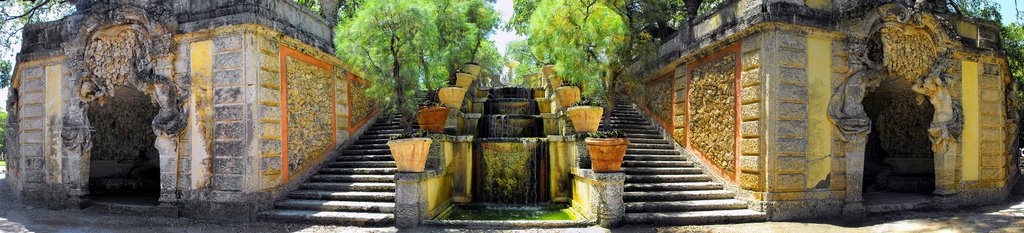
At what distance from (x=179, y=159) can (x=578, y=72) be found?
715 cm

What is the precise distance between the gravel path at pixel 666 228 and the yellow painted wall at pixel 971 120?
1196 mm

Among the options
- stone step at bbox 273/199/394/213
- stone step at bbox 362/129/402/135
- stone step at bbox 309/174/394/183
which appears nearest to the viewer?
stone step at bbox 273/199/394/213

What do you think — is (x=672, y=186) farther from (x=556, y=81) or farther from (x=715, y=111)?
(x=556, y=81)

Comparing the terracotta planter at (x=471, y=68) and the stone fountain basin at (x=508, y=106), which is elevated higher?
the terracotta planter at (x=471, y=68)

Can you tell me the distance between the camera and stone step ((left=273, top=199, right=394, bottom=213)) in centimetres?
888

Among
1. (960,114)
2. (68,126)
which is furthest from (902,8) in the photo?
(68,126)

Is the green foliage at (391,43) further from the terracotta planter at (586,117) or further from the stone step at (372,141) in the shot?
the terracotta planter at (586,117)

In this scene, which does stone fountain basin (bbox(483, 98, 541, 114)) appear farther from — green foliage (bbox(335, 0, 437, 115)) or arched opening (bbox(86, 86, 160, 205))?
arched opening (bbox(86, 86, 160, 205))

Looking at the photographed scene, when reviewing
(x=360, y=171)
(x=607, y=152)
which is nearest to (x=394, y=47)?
(x=360, y=171)

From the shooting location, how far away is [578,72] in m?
10.4

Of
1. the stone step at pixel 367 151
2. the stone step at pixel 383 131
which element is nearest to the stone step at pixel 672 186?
the stone step at pixel 367 151

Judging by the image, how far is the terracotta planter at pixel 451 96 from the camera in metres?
11.9

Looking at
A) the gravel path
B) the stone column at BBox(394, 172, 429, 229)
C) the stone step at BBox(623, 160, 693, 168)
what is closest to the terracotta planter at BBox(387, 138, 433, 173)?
the stone column at BBox(394, 172, 429, 229)

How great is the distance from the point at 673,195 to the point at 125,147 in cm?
1302
